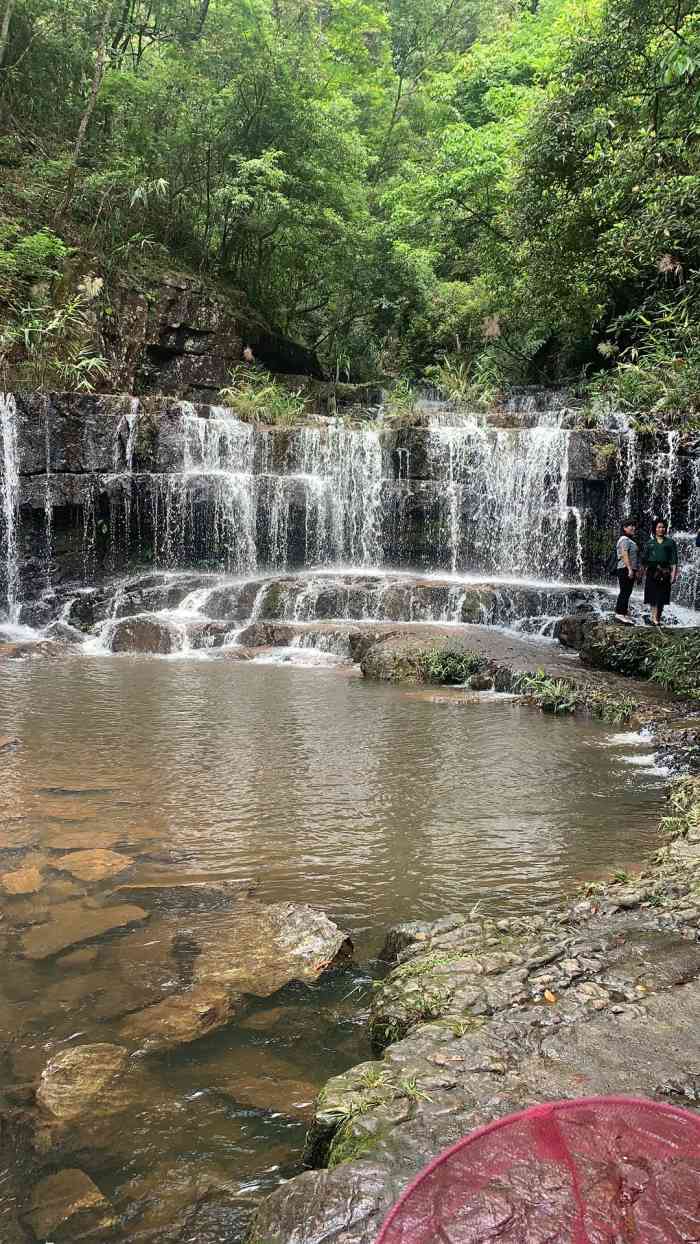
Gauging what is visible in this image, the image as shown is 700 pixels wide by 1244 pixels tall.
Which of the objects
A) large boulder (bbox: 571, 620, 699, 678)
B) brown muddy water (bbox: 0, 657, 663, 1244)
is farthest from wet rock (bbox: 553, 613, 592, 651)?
brown muddy water (bbox: 0, 657, 663, 1244)

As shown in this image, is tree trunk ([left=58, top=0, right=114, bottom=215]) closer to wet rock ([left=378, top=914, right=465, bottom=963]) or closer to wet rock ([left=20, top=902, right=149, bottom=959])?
wet rock ([left=20, top=902, right=149, bottom=959])

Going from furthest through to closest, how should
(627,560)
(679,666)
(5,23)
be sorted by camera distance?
(5,23)
(627,560)
(679,666)

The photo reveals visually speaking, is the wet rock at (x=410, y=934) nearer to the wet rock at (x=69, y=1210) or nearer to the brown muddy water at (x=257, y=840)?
the brown muddy water at (x=257, y=840)

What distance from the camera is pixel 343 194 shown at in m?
20.0

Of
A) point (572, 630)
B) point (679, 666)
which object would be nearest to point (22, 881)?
point (679, 666)

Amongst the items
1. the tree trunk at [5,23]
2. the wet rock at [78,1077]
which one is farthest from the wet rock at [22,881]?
the tree trunk at [5,23]

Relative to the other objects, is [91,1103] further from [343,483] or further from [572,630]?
[343,483]

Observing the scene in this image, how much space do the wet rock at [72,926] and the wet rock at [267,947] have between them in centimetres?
36

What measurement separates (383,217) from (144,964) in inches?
1020

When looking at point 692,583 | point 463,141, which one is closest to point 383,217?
point 463,141

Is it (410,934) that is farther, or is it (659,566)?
(659,566)

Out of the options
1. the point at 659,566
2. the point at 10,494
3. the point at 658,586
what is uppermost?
the point at 10,494

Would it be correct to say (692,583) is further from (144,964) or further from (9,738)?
(144,964)

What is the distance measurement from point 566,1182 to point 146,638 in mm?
11439
